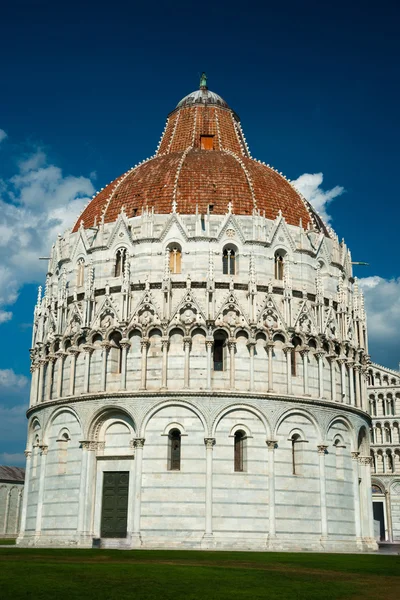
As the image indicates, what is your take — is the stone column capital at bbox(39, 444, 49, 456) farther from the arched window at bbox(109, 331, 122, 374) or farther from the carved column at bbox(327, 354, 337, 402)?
the carved column at bbox(327, 354, 337, 402)

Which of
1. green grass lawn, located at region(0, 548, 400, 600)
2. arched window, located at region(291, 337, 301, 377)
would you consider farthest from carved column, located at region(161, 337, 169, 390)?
green grass lawn, located at region(0, 548, 400, 600)

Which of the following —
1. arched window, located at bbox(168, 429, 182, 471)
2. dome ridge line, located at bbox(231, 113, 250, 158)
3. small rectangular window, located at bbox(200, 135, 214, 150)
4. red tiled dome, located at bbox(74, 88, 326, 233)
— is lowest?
arched window, located at bbox(168, 429, 182, 471)

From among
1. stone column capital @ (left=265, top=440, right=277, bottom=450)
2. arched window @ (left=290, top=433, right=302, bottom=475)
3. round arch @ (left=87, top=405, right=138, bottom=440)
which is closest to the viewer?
stone column capital @ (left=265, top=440, right=277, bottom=450)

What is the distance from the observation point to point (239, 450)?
145 ft

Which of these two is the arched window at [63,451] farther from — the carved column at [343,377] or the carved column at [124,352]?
the carved column at [343,377]

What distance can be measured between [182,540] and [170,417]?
6932 millimetres

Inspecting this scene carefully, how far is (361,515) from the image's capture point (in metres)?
47.9

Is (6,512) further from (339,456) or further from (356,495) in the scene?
(339,456)

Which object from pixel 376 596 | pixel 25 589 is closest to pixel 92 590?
pixel 25 589

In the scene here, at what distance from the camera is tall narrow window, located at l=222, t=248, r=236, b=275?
47781 mm

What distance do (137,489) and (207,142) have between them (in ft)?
97.4

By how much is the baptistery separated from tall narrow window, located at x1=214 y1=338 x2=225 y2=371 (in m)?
0.07

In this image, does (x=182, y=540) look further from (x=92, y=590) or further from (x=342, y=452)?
(x=92, y=590)

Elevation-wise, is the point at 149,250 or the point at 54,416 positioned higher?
the point at 149,250
